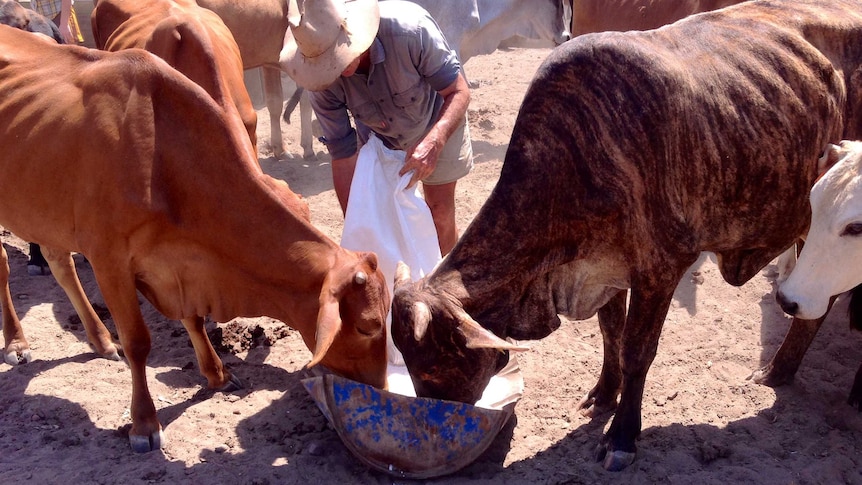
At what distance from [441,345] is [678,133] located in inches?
47.2

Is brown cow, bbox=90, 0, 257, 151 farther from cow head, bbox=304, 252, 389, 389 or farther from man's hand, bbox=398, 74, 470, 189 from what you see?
cow head, bbox=304, 252, 389, 389

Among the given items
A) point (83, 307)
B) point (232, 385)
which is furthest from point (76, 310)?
point (232, 385)

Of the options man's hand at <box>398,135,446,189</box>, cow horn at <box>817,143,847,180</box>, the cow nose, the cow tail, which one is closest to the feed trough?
man's hand at <box>398,135,446,189</box>

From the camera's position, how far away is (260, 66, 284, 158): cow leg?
7.97 meters

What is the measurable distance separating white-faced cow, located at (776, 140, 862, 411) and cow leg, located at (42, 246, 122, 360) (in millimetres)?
3319

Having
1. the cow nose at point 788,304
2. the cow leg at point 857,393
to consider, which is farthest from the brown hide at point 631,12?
the cow nose at point 788,304

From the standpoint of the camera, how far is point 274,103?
804 cm

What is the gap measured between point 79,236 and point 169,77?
30.5 inches

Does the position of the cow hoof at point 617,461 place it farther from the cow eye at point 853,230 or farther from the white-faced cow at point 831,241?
the cow eye at point 853,230

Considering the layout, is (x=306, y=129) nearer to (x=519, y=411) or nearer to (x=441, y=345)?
(x=519, y=411)

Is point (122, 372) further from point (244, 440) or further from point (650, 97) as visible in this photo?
point (650, 97)

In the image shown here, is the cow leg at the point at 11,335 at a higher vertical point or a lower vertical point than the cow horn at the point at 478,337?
lower

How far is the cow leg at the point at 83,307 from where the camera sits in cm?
454

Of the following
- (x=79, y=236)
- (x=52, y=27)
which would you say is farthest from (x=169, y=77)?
(x=52, y=27)
